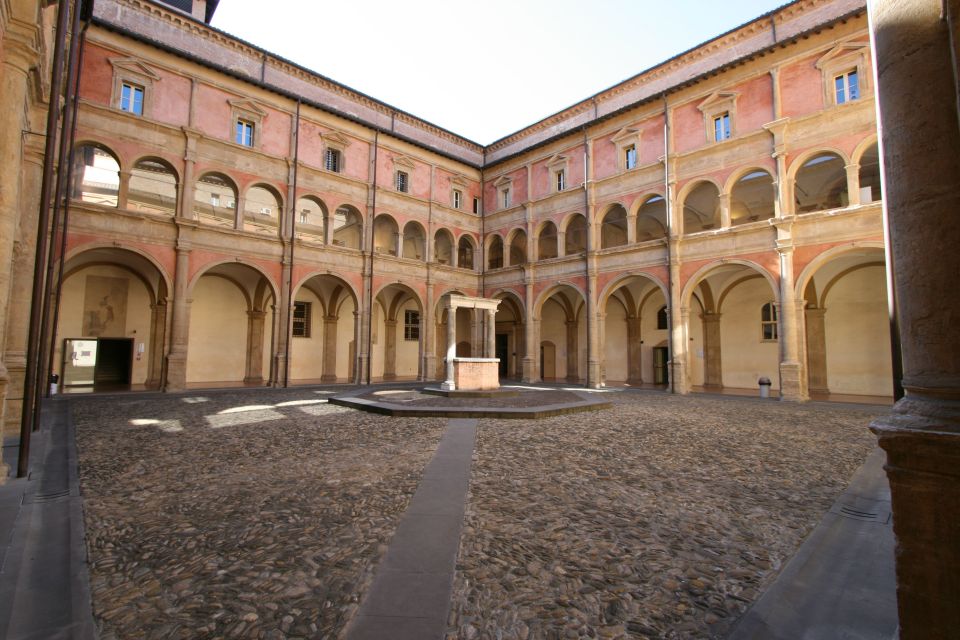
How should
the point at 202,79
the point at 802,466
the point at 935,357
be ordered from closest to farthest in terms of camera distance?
the point at 935,357 → the point at 802,466 → the point at 202,79

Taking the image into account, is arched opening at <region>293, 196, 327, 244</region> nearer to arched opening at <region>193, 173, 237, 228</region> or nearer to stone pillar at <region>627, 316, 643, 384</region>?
arched opening at <region>193, 173, 237, 228</region>

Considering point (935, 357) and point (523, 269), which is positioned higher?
point (523, 269)

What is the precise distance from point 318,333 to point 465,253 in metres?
10.0

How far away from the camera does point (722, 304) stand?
2108 centimetres

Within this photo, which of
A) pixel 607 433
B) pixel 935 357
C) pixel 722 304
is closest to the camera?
pixel 935 357

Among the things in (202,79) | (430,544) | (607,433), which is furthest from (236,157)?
(430,544)

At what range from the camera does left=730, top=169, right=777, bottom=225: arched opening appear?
19766 mm

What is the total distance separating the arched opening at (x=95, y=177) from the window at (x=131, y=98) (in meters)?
3.39

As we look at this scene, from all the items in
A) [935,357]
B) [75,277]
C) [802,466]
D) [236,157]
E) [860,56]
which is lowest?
[802,466]

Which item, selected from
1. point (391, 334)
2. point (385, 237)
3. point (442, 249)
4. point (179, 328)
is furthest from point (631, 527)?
point (442, 249)

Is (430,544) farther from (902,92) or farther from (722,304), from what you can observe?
(722,304)

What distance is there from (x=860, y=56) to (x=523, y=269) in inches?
580

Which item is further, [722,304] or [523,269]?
[523,269]

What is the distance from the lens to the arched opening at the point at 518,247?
1051 inches
